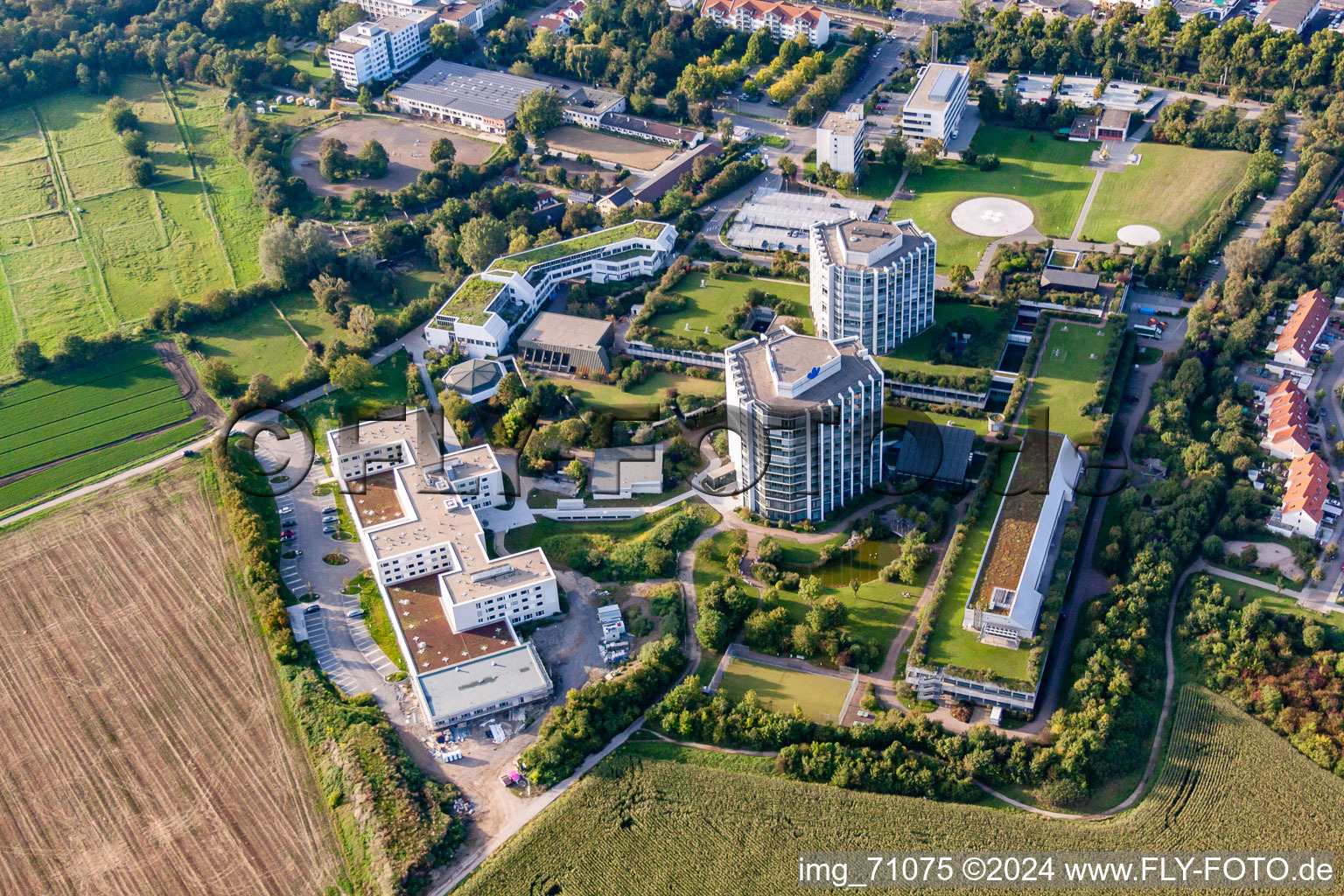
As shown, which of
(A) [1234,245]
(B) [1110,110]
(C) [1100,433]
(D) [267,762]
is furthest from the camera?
(B) [1110,110]

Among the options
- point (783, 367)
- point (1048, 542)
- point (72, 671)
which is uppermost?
point (783, 367)

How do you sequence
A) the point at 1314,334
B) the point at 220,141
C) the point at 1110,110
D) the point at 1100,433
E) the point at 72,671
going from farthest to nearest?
1. the point at 220,141
2. the point at 1110,110
3. the point at 1314,334
4. the point at 1100,433
5. the point at 72,671

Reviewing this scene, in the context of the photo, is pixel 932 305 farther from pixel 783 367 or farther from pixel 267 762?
pixel 267 762

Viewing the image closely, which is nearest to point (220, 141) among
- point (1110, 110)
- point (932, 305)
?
point (932, 305)

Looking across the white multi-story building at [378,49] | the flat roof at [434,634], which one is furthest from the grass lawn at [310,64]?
the flat roof at [434,634]

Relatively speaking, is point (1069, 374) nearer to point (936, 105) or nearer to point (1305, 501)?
point (1305, 501)

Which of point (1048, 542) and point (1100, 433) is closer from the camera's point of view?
point (1048, 542)

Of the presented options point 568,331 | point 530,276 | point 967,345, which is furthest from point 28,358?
point 967,345
